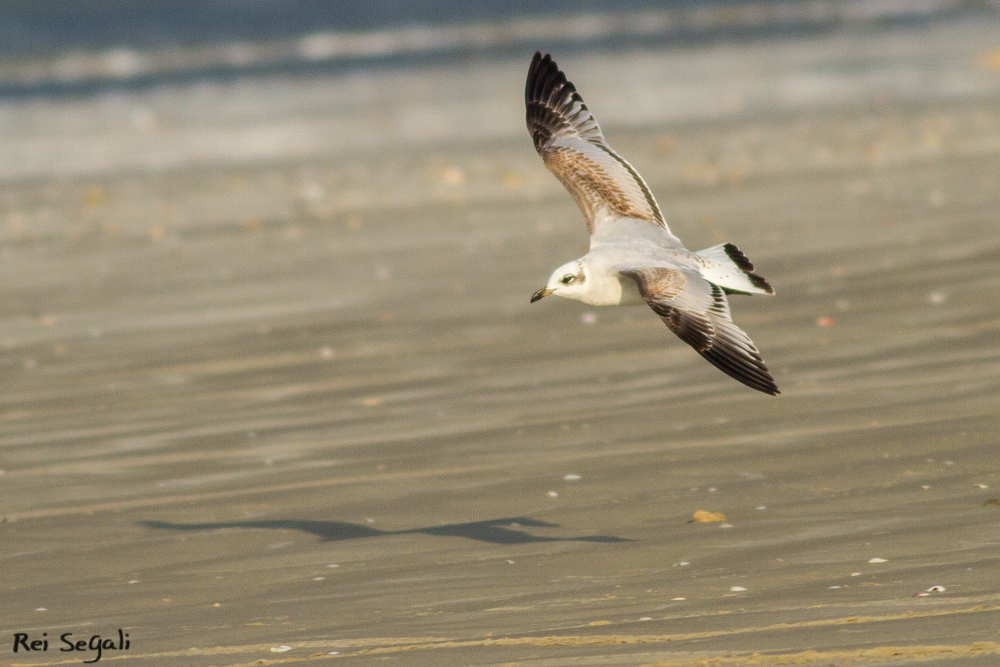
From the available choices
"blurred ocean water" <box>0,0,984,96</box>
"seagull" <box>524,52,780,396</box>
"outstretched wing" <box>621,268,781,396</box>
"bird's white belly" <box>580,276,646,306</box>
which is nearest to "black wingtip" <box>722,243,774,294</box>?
"seagull" <box>524,52,780,396</box>

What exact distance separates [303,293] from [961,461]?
6933 millimetres

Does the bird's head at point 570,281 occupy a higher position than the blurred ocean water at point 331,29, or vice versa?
the blurred ocean water at point 331,29

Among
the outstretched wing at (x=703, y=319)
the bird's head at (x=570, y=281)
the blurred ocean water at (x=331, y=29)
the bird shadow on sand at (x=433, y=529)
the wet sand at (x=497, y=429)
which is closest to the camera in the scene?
the wet sand at (x=497, y=429)

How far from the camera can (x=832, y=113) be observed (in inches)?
889

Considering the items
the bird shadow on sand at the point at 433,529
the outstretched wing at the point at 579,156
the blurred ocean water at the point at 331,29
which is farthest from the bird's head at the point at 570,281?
the blurred ocean water at the point at 331,29

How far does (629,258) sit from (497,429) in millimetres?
1470

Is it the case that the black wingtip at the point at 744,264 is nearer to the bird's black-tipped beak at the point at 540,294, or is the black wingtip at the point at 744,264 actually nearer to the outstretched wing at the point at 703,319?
the outstretched wing at the point at 703,319

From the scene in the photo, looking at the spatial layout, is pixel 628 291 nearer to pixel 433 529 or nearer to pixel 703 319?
pixel 703 319

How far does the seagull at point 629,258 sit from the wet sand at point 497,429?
0.75 metres

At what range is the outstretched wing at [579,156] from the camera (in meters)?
8.23

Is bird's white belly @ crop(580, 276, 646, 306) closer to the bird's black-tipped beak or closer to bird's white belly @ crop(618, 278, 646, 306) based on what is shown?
bird's white belly @ crop(618, 278, 646, 306)

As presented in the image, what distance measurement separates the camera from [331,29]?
2042 inches

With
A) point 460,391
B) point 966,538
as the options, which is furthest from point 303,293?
point 966,538

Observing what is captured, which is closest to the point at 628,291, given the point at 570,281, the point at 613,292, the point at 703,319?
the point at 613,292
